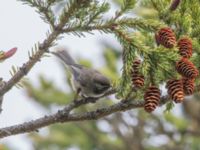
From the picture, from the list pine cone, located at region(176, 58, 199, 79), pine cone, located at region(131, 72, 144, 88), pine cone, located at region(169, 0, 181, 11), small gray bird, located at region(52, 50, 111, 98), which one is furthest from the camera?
small gray bird, located at region(52, 50, 111, 98)

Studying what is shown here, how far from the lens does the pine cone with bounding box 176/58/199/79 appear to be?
6.97ft

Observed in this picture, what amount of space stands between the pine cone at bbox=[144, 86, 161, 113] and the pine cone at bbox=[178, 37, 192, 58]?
14 centimetres

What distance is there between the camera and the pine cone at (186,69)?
2125 mm

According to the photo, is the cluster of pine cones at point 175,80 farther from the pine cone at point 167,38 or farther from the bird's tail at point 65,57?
the bird's tail at point 65,57

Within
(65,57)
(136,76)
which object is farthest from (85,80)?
(136,76)

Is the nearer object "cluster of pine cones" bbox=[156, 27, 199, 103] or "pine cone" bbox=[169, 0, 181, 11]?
"cluster of pine cones" bbox=[156, 27, 199, 103]

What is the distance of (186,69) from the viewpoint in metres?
2.13

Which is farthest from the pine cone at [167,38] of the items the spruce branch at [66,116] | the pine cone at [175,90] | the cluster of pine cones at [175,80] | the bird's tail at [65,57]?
the bird's tail at [65,57]

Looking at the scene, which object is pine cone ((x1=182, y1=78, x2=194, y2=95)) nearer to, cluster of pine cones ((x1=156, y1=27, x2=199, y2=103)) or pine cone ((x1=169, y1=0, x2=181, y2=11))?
cluster of pine cones ((x1=156, y1=27, x2=199, y2=103))

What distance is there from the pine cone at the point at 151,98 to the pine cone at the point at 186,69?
0.11 m

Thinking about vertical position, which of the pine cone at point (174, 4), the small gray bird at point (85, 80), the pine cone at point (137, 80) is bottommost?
the small gray bird at point (85, 80)

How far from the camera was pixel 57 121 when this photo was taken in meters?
2.46

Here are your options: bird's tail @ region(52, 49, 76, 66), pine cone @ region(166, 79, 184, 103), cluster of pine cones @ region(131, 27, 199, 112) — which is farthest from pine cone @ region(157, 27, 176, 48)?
bird's tail @ region(52, 49, 76, 66)

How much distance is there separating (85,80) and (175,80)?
43cm
